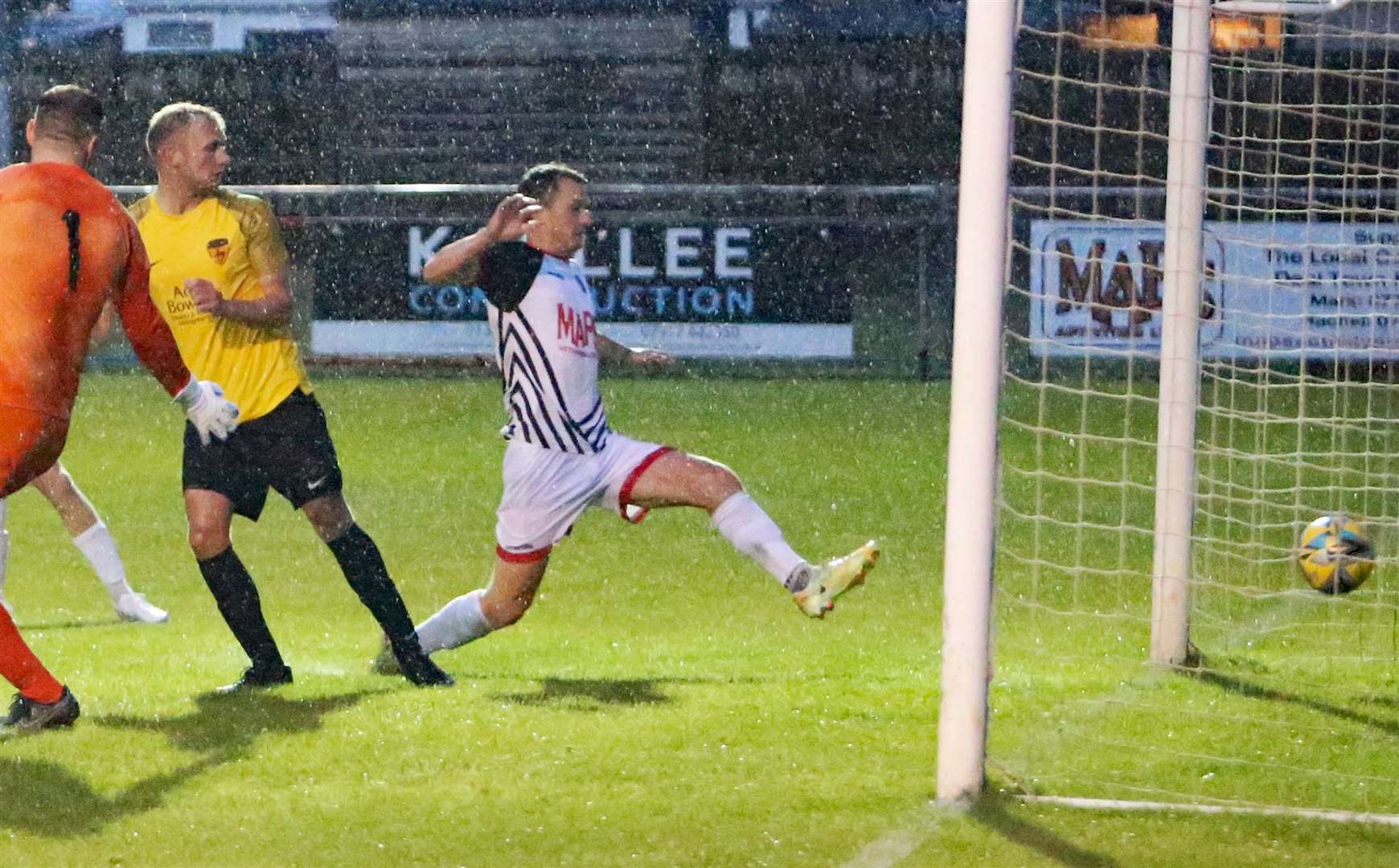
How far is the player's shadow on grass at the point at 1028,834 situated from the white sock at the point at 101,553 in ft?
13.5

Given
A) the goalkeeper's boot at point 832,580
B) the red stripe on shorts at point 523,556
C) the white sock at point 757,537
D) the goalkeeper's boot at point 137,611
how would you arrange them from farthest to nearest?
the goalkeeper's boot at point 137,611 < the red stripe on shorts at point 523,556 < the white sock at point 757,537 < the goalkeeper's boot at point 832,580

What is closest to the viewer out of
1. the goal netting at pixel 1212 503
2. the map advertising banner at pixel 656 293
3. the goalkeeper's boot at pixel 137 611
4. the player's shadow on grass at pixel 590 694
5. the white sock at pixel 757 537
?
the goal netting at pixel 1212 503

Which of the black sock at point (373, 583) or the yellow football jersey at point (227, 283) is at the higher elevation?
the yellow football jersey at point (227, 283)

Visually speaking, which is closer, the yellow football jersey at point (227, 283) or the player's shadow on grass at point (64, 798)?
the player's shadow on grass at point (64, 798)

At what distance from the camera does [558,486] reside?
6066 millimetres

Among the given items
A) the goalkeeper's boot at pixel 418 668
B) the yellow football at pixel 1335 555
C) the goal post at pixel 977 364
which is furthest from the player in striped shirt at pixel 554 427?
the yellow football at pixel 1335 555

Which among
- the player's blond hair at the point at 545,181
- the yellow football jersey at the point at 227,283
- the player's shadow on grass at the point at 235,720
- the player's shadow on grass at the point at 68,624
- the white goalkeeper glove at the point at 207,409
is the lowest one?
the player's shadow on grass at the point at 68,624

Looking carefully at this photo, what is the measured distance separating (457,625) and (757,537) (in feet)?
3.58

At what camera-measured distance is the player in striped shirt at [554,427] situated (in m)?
5.98

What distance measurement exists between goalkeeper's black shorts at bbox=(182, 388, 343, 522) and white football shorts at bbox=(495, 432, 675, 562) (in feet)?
1.92

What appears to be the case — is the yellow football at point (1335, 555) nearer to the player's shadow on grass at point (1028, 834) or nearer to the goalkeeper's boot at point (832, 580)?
the goalkeeper's boot at point (832, 580)

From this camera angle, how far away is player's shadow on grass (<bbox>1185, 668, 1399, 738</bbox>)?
229 inches

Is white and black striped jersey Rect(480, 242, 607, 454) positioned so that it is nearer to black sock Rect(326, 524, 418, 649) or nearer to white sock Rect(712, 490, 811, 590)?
white sock Rect(712, 490, 811, 590)

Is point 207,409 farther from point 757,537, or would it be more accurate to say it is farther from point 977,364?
point 977,364
